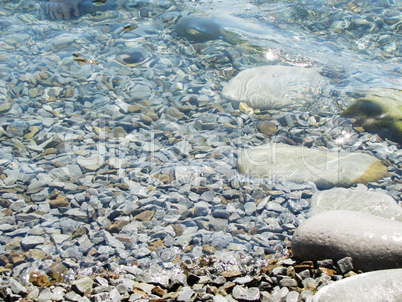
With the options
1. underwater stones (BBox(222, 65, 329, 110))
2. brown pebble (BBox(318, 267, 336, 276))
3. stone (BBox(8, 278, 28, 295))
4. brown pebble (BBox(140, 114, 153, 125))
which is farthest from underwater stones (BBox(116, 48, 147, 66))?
brown pebble (BBox(318, 267, 336, 276))

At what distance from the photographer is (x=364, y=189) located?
10.8ft

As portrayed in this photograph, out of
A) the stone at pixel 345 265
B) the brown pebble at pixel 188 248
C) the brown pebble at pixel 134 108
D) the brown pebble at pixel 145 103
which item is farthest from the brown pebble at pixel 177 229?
the brown pebble at pixel 145 103

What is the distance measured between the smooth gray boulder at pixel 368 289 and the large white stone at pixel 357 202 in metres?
1.08

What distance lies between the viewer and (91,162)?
146 inches

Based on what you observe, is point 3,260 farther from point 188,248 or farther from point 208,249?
point 208,249

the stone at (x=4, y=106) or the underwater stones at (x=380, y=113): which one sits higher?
the underwater stones at (x=380, y=113)

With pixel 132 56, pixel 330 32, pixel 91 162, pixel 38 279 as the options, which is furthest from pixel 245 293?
pixel 330 32

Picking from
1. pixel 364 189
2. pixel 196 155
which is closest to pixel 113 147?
pixel 196 155

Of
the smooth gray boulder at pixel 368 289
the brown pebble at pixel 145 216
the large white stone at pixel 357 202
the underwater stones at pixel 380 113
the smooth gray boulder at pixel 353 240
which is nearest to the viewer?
the smooth gray boulder at pixel 368 289

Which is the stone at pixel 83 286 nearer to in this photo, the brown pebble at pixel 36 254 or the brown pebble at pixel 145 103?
the brown pebble at pixel 36 254

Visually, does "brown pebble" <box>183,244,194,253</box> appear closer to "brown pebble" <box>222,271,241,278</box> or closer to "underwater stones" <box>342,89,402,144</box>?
"brown pebble" <box>222,271,241,278</box>

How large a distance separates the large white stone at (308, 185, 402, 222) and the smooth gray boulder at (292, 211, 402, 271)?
0.54 meters

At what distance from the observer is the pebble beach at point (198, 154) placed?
7.46 ft

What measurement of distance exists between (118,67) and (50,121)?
1.45 meters
